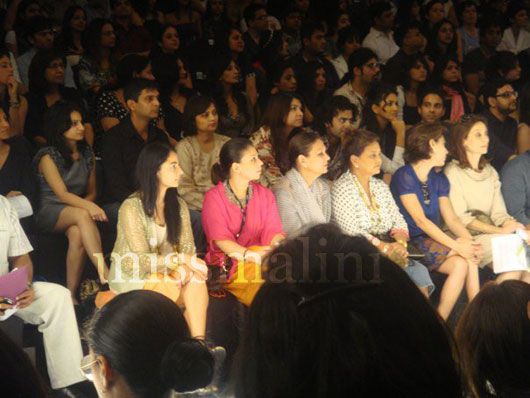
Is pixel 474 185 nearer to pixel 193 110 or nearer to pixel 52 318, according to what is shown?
pixel 193 110

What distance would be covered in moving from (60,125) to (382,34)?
134 inches

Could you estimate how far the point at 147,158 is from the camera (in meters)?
3.85

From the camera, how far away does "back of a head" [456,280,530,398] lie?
1.88 metres

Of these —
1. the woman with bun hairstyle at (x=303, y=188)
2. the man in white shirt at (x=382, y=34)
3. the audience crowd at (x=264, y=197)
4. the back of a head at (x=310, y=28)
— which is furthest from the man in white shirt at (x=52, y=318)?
the man in white shirt at (x=382, y=34)

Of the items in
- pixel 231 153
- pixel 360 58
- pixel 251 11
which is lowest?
pixel 231 153

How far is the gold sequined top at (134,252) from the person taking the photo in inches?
146

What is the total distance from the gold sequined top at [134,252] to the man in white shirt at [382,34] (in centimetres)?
339

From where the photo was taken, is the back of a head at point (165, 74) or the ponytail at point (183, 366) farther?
the back of a head at point (165, 74)

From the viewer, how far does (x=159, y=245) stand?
383 centimetres

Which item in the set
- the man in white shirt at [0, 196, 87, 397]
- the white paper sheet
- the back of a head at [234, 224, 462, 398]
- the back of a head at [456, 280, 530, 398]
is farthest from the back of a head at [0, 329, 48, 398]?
the white paper sheet

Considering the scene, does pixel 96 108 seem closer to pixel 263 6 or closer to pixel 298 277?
pixel 263 6

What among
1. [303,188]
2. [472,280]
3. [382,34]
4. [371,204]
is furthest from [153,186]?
[382,34]

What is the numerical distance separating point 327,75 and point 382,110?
3.08 ft

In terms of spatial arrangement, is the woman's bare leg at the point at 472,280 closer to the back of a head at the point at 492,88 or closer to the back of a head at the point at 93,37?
the back of a head at the point at 492,88
